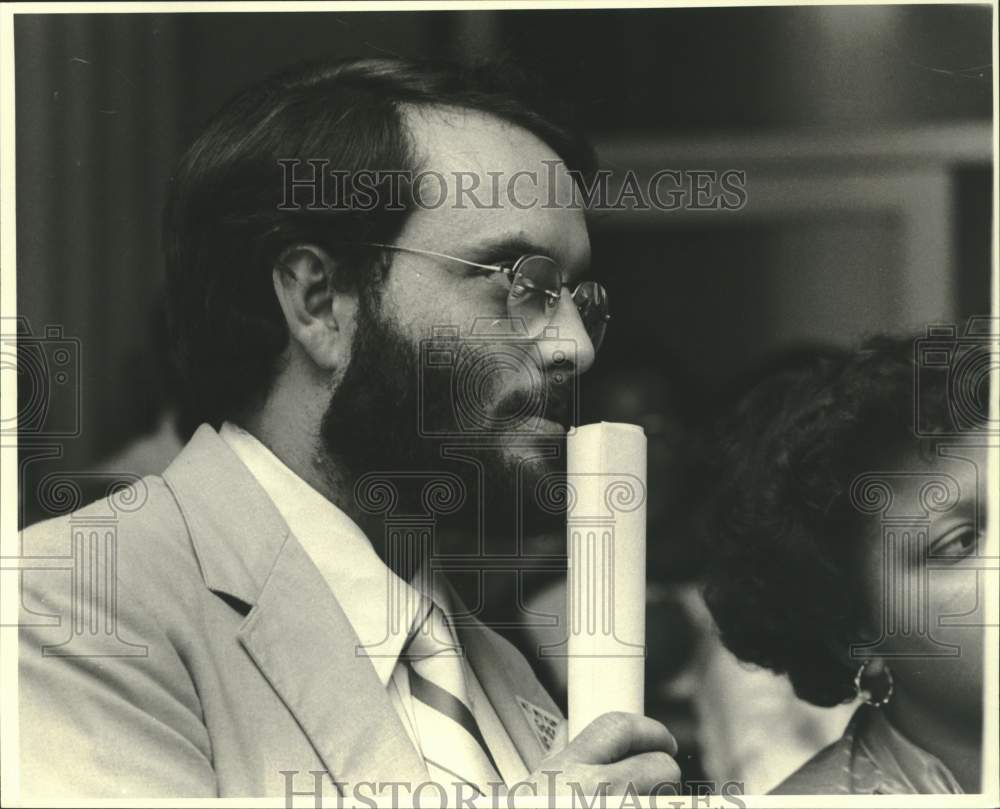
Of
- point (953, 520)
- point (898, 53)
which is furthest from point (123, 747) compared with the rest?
point (898, 53)

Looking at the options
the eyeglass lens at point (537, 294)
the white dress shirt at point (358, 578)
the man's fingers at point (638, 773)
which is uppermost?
the eyeglass lens at point (537, 294)

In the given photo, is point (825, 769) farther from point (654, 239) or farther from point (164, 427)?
point (164, 427)

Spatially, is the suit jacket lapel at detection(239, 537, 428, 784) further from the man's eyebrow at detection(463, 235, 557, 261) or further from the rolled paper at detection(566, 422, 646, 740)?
the man's eyebrow at detection(463, 235, 557, 261)

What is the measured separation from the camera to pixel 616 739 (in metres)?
4.61

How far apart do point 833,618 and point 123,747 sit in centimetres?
204

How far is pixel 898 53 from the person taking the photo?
17.2 ft
